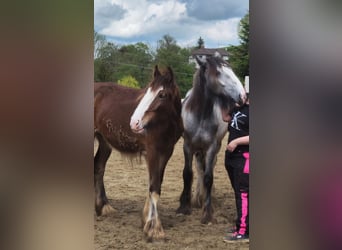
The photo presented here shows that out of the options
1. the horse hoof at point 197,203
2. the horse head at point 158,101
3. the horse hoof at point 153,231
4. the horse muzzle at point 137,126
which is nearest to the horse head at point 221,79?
the horse head at point 158,101

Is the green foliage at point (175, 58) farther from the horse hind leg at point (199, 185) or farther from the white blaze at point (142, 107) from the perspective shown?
the horse hind leg at point (199, 185)

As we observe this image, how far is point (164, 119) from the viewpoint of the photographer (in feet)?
6.66

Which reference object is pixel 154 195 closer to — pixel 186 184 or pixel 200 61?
pixel 186 184

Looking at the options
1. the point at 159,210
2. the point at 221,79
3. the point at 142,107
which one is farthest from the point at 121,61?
the point at 159,210

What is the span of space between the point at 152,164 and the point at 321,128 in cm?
102

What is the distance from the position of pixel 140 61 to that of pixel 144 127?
1.17 ft

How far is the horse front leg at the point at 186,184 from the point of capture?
2104 millimetres

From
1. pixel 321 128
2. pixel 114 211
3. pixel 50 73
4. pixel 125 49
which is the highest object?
pixel 125 49

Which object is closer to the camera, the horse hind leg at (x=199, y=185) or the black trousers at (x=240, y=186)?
the black trousers at (x=240, y=186)

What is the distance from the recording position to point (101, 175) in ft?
6.89

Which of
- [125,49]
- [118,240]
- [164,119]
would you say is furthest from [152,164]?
[125,49]

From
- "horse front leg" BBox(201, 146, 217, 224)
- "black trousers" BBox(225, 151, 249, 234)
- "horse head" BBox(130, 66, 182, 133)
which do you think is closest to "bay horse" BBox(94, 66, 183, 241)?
"horse head" BBox(130, 66, 182, 133)

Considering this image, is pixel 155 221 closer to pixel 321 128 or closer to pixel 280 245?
pixel 280 245

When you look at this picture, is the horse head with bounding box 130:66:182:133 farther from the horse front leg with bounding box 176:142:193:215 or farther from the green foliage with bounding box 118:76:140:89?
the horse front leg with bounding box 176:142:193:215
